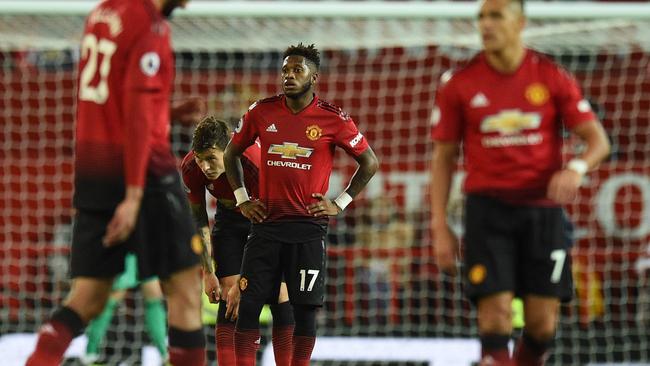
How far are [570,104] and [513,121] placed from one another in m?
0.24

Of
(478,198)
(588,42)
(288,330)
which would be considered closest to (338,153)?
(588,42)

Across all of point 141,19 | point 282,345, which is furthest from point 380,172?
point 141,19

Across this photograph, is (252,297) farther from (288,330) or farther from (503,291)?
(503,291)

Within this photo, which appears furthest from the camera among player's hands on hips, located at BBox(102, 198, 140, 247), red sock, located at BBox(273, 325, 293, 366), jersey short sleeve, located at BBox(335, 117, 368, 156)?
red sock, located at BBox(273, 325, 293, 366)

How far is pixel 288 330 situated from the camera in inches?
232

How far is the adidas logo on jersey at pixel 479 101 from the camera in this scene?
4312 millimetres

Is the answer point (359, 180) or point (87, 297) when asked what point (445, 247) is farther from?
point (359, 180)

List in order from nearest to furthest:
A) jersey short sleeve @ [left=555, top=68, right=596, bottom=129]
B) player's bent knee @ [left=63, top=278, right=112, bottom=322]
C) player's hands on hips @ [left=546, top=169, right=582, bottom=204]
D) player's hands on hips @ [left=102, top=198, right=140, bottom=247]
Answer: player's hands on hips @ [left=102, top=198, right=140, bottom=247] < player's hands on hips @ [left=546, top=169, right=582, bottom=204] < player's bent knee @ [left=63, top=278, right=112, bottom=322] < jersey short sleeve @ [left=555, top=68, right=596, bottom=129]

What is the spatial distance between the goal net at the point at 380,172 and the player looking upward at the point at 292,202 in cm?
301

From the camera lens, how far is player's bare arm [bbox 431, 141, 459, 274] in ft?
14.2

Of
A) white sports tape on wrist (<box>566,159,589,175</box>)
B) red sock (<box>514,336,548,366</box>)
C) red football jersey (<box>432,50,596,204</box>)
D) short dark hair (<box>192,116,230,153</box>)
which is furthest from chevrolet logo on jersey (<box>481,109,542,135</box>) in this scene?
short dark hair (<box>192,116,230,153</box>)

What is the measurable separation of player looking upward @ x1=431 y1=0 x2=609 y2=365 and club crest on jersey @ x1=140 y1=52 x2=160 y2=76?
1152 millimetres

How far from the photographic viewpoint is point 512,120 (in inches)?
169

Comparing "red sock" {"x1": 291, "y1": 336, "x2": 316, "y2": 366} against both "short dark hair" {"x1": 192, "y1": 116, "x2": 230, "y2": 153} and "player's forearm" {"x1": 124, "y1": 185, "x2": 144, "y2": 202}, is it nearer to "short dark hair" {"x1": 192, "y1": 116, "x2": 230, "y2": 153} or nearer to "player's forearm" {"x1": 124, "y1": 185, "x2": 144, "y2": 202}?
"short dark hair" {"x1": 192, "y1": 116, "x2": 230, "y2": 153}
